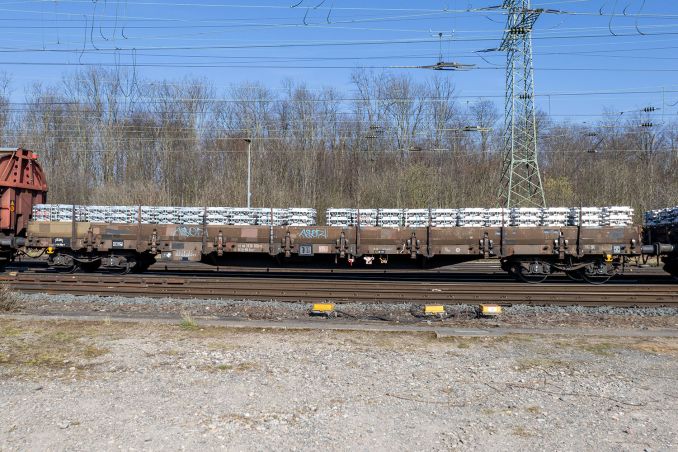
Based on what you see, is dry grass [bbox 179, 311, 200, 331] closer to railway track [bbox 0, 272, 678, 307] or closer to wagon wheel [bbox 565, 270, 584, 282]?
railway track [bbox 0, 272, 678, 307]

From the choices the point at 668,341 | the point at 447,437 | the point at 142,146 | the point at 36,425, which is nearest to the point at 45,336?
the point at 36,425

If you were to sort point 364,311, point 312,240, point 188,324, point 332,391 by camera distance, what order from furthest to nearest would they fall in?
point 312,240 → point 364,311 → point 188,324 → point 332,391

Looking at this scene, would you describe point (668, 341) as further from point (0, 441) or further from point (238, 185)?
point (238, 185)

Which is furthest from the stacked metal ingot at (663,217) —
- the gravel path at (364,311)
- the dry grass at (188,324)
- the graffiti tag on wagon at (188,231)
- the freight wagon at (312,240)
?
the graffiti tag on wagon at (188,231)

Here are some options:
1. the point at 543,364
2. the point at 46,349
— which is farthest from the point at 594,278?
the point at 46,349

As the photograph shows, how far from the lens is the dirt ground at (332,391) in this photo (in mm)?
4695

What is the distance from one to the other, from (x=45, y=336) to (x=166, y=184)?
1240 inches

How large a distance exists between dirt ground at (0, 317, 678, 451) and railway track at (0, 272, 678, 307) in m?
3.05

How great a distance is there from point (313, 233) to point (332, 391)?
8674 millimetres

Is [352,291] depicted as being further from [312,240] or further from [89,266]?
[89,266]

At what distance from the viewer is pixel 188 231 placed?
14758mm

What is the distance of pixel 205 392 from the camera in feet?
19.3

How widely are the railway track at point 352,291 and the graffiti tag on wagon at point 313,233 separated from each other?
1.39m

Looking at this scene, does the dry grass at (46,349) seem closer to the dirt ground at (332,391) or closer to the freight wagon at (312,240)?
the dirt ground at (332,391)
